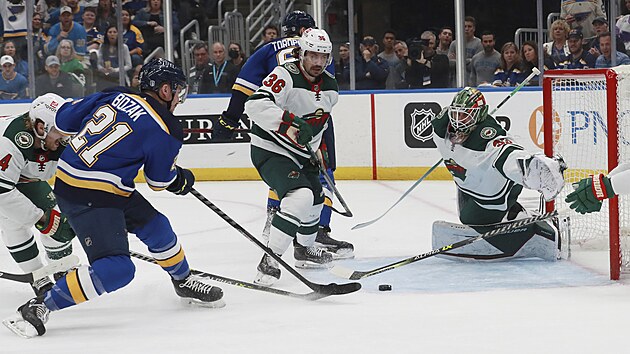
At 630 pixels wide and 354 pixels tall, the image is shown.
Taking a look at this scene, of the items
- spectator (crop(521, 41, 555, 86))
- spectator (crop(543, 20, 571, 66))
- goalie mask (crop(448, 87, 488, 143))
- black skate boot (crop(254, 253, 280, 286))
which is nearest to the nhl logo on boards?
spectator (crop(521, 41, 555, 86))

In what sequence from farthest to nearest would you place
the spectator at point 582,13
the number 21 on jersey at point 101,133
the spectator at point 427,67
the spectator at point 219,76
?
the spectator at point 219,76
the spectator at point 427,67
the spectator at point 582,13
the number 21 on jersey at point 101,133

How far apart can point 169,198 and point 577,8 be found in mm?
3349

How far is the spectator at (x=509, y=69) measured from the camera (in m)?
7.46

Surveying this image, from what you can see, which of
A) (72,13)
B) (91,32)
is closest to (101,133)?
(91,32)

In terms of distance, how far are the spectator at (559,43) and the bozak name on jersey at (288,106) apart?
3.60 m

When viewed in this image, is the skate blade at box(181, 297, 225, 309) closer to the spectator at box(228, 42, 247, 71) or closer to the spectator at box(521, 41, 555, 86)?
the spectator at box(521, 41, 555, 86)

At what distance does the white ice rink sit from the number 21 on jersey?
0.55m

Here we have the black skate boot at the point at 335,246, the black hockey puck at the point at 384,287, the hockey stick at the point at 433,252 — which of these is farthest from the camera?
the black skate boot at the point at 335,246

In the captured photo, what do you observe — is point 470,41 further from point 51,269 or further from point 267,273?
point 51,269

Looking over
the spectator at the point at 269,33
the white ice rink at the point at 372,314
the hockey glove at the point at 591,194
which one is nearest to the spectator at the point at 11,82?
the spectator at the point at 269,33

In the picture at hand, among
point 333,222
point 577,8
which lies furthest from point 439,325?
point 577,8

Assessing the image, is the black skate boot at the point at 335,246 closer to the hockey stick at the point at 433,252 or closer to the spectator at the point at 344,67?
the hockey stick at the point at 433,252

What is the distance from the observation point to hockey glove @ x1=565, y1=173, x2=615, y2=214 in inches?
133

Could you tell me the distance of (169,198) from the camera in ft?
22.7
